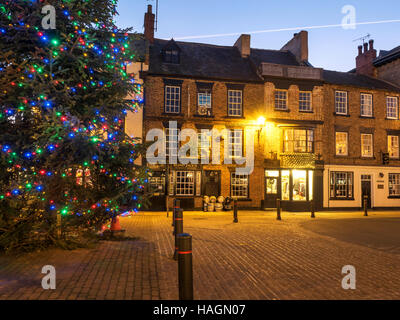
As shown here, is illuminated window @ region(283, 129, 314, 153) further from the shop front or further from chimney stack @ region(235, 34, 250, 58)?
chimney stack @ region(235, 34, 250, 58)

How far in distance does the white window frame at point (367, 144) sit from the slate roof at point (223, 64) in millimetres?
3683

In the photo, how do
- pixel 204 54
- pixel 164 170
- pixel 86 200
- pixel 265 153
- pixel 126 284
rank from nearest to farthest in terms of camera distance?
pixel 126 284 < pixel 86 200 < pixel 164 170 < pixel 265 153 < pixel 204 54

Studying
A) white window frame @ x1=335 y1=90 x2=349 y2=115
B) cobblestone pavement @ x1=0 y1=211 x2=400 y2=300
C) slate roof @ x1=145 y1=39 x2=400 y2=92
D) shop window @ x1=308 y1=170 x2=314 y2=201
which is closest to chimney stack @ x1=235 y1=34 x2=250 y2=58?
slate roof @ x1=145 y1=39 x2=400 y2=92

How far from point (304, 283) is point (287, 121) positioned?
59.0 ft

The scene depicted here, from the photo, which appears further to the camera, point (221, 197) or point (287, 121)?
point (287, 121)

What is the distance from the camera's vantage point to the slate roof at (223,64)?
21828 millimetres

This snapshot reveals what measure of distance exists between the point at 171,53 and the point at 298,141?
10656mm

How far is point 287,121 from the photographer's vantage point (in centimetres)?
2247

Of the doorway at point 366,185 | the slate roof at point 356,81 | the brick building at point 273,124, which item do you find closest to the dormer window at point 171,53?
the brick building at point 273,124

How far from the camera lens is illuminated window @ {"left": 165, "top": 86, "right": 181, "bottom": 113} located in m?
21.2

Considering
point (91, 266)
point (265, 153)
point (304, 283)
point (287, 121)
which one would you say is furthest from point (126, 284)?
point (287, 121)

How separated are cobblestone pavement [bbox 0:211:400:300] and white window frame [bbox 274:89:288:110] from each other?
14.0 m

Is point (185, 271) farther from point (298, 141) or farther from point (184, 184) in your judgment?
point (298, 141)
